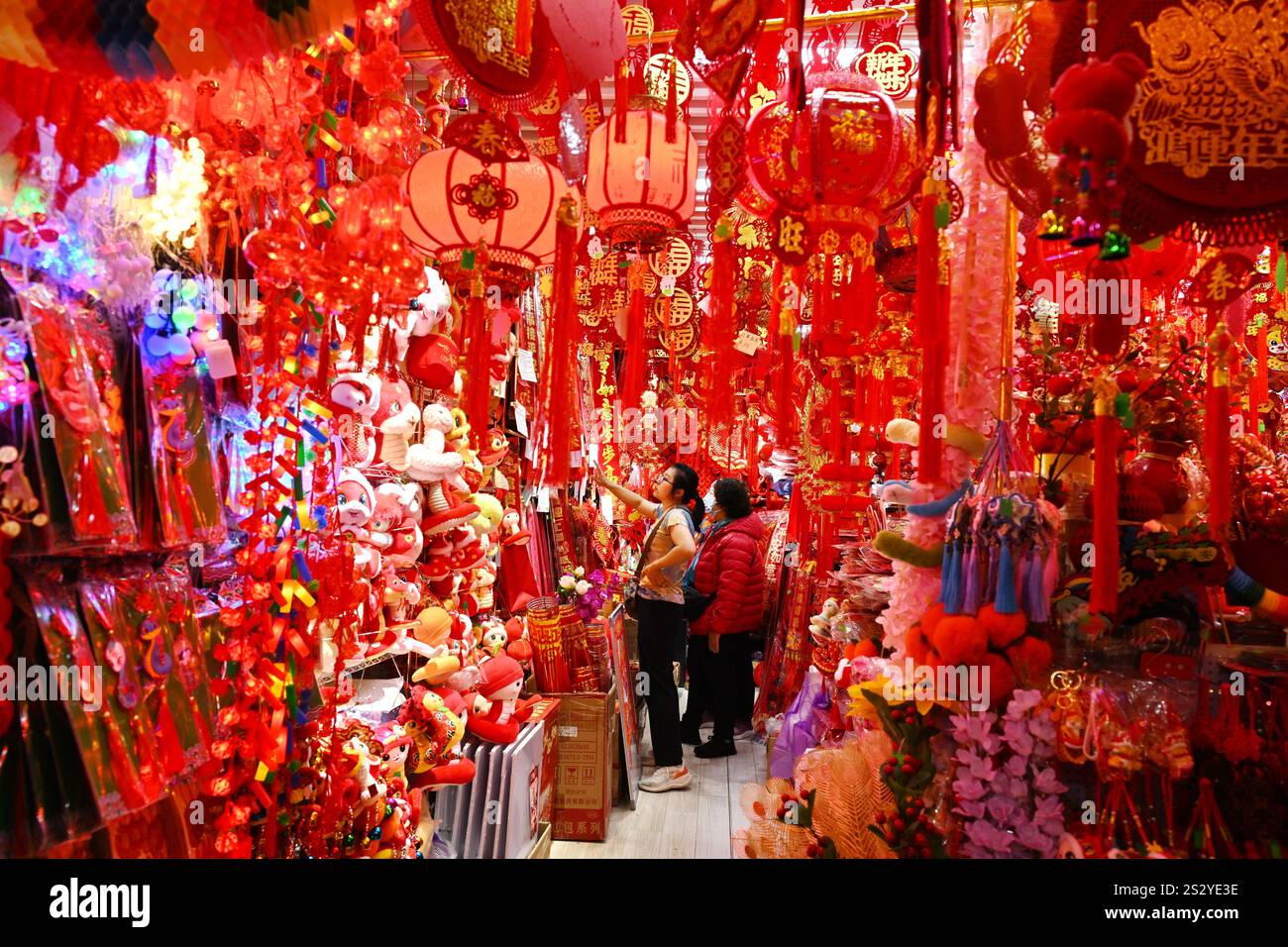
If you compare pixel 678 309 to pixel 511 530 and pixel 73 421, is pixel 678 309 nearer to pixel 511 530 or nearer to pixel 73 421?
pixel 511 530

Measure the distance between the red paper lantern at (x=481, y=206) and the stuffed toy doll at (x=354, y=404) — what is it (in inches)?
14.8

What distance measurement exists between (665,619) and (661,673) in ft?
0.92

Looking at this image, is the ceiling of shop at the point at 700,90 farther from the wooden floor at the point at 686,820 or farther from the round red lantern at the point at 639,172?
the wooden floor at the point at 686,820

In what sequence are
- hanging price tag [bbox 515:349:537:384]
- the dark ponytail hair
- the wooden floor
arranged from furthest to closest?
A: 1. the dark ponytail hair
2. hanging price tag [bbox 515:349:537:384]
3. the wooden floor

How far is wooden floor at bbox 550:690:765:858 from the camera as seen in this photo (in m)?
3.65

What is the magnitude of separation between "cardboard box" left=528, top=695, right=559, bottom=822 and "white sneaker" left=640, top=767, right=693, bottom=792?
0.83 metres

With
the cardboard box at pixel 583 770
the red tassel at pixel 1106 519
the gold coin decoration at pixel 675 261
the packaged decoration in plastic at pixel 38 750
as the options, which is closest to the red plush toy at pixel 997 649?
the red tassel at pixel 1106 519

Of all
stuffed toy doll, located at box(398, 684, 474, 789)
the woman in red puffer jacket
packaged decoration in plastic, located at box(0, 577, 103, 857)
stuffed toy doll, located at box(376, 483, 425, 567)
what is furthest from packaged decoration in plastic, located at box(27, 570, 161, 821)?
the woman in red puffer jacket

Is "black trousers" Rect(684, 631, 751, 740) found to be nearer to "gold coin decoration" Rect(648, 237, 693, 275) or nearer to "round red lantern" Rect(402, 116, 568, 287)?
"gold coin decoration" Rect(648, 237, 693, 275)

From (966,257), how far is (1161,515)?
79cm

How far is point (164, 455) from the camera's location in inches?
62.2

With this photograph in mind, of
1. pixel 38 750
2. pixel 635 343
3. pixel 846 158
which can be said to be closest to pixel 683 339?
pixel 635 343
